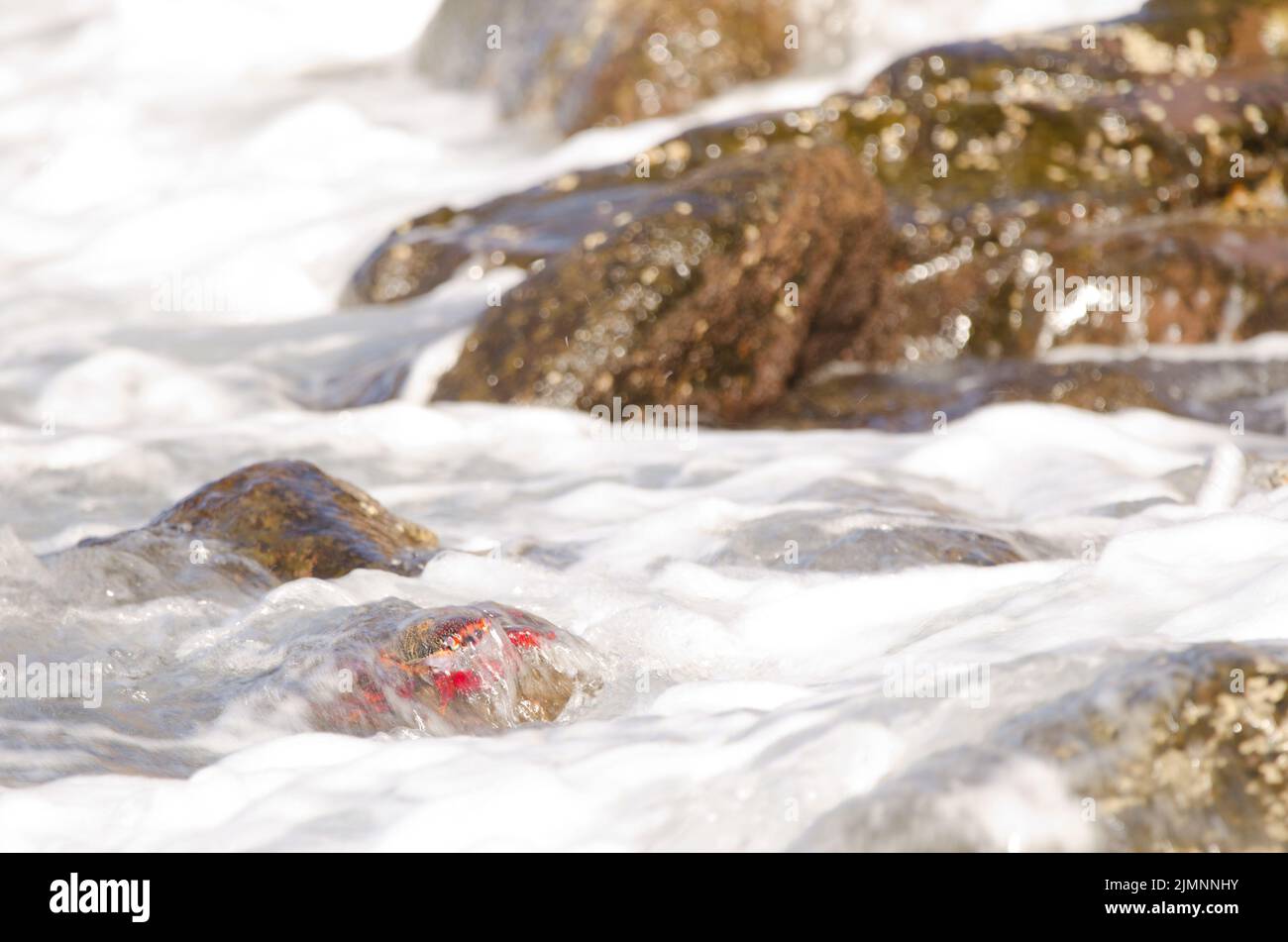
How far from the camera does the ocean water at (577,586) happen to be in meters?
2.35

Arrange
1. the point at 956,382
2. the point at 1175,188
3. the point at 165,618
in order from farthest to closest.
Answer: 1. the point at 1175,188
2. the point at 956,382
3. the point at 165,618

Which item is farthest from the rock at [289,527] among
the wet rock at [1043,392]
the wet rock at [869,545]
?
the wet rock at [1043,392]

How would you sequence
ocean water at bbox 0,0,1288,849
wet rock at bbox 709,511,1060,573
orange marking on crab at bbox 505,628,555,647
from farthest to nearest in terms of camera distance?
wet rock at bbox 709,511,1060,573, orange marking on crab at bbox 505,628,555,647, ocean water at bbox 0,0,1288,849

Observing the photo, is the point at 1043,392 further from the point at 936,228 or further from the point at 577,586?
the point at 577,586

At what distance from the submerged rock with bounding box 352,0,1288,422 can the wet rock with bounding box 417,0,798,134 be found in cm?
240

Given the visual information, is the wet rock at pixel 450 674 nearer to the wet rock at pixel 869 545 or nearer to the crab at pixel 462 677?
the crab at pixel 462 677

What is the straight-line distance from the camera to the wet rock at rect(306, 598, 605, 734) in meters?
2.89

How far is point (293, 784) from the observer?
8.39 ft

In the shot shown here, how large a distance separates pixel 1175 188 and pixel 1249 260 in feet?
2.51

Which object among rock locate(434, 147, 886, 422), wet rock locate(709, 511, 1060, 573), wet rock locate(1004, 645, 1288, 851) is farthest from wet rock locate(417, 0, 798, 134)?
wet rock locate(1004, 645, 1288, 851)

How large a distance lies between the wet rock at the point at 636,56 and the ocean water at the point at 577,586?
46.8 inches

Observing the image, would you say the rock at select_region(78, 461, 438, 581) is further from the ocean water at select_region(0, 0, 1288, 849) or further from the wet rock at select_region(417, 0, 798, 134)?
the wet rock at select_region(417, 0, 798, 134)
